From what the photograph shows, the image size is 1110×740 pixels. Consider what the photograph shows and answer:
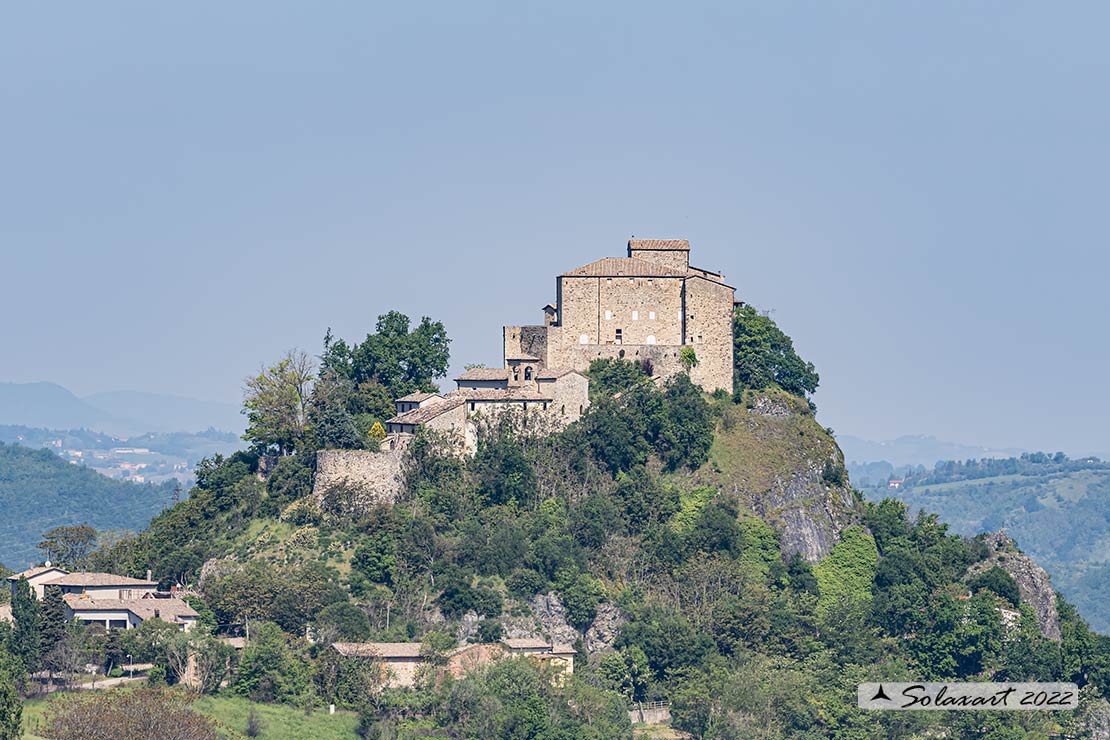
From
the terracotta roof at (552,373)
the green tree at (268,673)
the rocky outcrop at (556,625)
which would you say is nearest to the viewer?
the green tree at (268,673)

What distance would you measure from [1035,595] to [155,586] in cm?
3755

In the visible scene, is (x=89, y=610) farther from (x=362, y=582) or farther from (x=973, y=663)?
(x=973, y=663)

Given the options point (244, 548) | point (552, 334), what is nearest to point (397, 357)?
point (552, 334)

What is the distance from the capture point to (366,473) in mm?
83500

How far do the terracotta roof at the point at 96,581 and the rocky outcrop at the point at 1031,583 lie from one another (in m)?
35.4

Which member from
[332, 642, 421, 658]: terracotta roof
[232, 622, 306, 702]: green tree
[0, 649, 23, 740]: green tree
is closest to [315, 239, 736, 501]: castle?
[332, 642, 421, 658]: terracotta roof

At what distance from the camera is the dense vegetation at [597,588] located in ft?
249

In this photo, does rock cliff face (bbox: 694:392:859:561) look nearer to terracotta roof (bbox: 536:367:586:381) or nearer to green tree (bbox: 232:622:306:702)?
terracotta roof (bbox: 536:367:586:381)

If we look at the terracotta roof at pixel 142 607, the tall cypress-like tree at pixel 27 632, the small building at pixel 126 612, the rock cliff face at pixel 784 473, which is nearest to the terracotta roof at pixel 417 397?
the rock cliff face at pixel 784 473

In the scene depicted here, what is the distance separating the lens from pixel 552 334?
295 ft

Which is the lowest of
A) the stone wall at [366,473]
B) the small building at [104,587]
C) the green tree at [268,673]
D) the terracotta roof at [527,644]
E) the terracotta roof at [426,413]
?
the green tree at [268,673]

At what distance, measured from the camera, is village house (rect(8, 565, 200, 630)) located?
77.2 metres

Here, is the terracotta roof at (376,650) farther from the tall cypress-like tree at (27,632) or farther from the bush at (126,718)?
the tall cypress-like tree at (27,632)

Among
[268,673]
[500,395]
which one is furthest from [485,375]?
[268,673]
